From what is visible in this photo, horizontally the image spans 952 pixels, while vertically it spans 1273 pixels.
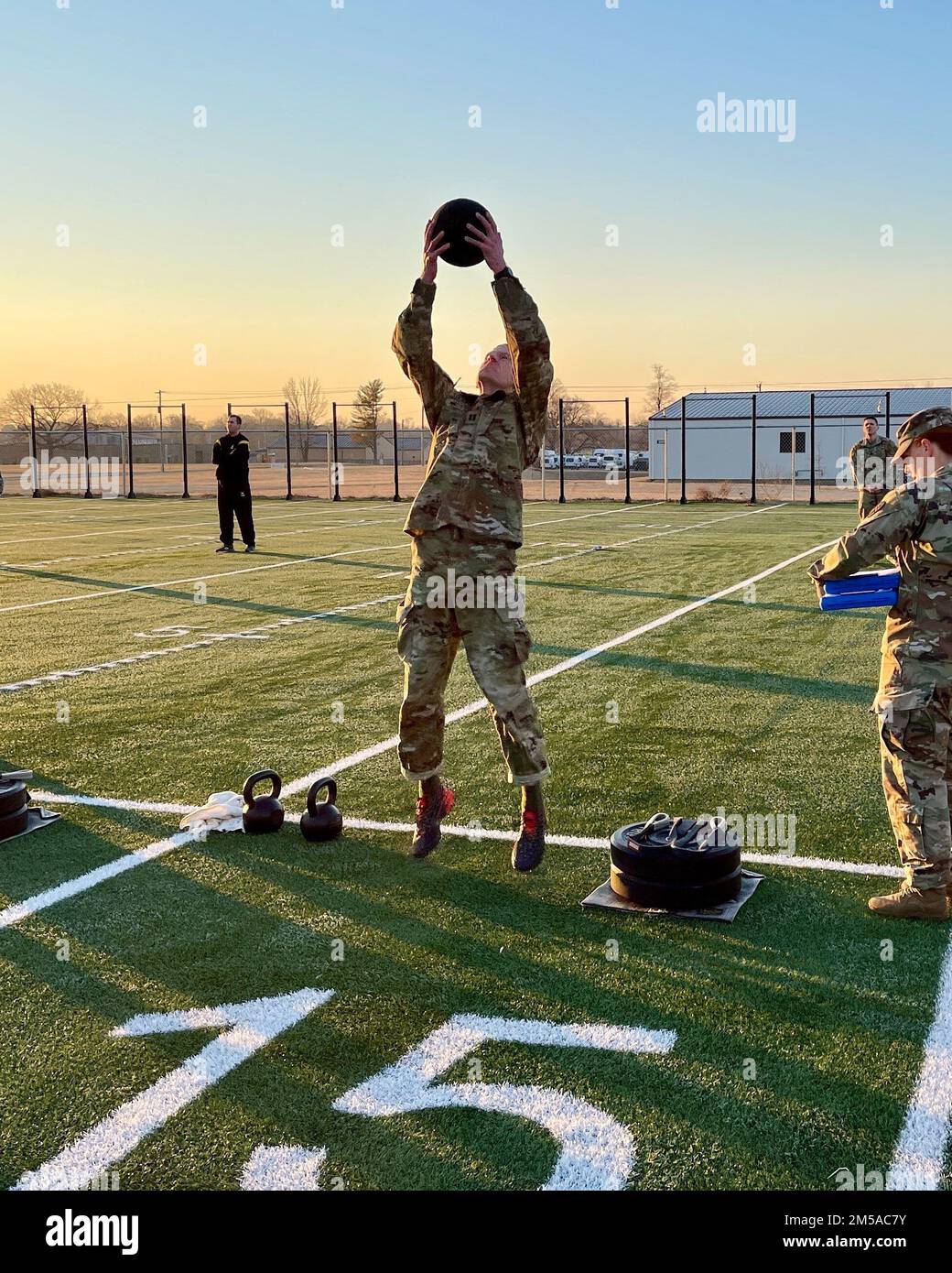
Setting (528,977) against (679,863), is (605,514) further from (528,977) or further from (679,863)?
(528,977)

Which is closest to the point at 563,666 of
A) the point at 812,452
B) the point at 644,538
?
the point at 644,538

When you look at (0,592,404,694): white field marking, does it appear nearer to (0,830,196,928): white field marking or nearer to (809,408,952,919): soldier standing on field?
(0,830,196,928): white field marking

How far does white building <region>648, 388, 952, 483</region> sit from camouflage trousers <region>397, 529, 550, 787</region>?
60.9 m

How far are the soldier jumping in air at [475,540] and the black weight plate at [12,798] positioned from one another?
1.91m

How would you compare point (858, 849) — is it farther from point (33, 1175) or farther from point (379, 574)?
point (379, 574)

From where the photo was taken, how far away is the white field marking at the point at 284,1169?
3006 mm

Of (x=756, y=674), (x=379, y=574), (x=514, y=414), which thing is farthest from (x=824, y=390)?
(x=514, y=414)

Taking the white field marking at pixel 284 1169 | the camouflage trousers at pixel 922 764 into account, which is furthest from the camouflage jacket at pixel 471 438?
the white field marking at pixel 284 1169

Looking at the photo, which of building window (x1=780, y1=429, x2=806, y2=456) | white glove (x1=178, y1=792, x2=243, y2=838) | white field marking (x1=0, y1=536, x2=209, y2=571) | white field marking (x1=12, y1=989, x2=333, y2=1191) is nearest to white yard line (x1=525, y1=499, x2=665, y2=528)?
white field marking (x1=0, y1=536, x2=209, y2=571)

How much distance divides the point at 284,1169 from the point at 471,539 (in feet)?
9.27

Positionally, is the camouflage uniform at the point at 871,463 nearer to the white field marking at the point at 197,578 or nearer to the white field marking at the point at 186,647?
the white field marking at the point at 186,647
